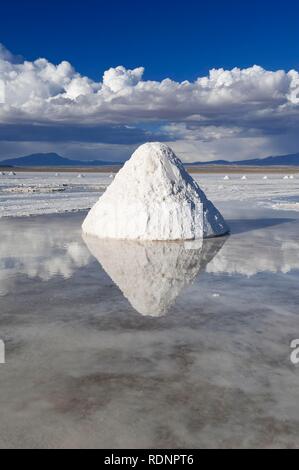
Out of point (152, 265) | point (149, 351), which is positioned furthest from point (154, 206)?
point (149, 351)

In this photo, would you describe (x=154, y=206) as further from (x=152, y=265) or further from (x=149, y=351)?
(x=149, y=351)

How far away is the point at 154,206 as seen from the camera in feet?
46.9

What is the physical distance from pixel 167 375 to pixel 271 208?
837 inches

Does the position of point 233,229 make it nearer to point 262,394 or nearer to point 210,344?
point 210,344

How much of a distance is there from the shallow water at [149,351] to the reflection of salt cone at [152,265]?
4cm

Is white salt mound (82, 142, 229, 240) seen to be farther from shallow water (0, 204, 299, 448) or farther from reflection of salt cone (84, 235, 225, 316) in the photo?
shallow water (0, 204, 299, 448)

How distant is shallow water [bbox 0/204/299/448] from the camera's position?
4191mm

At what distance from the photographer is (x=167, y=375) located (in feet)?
17.2

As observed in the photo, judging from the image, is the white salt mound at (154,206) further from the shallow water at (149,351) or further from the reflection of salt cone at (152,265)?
the shallow water at (149,351)

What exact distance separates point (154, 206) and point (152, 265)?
3.81 meters

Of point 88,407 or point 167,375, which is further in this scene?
point 167,375

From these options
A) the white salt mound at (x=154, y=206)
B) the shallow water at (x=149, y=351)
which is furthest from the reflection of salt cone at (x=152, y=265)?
the white salt mound at (x=154, y=206)

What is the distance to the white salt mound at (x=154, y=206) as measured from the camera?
561 inches
